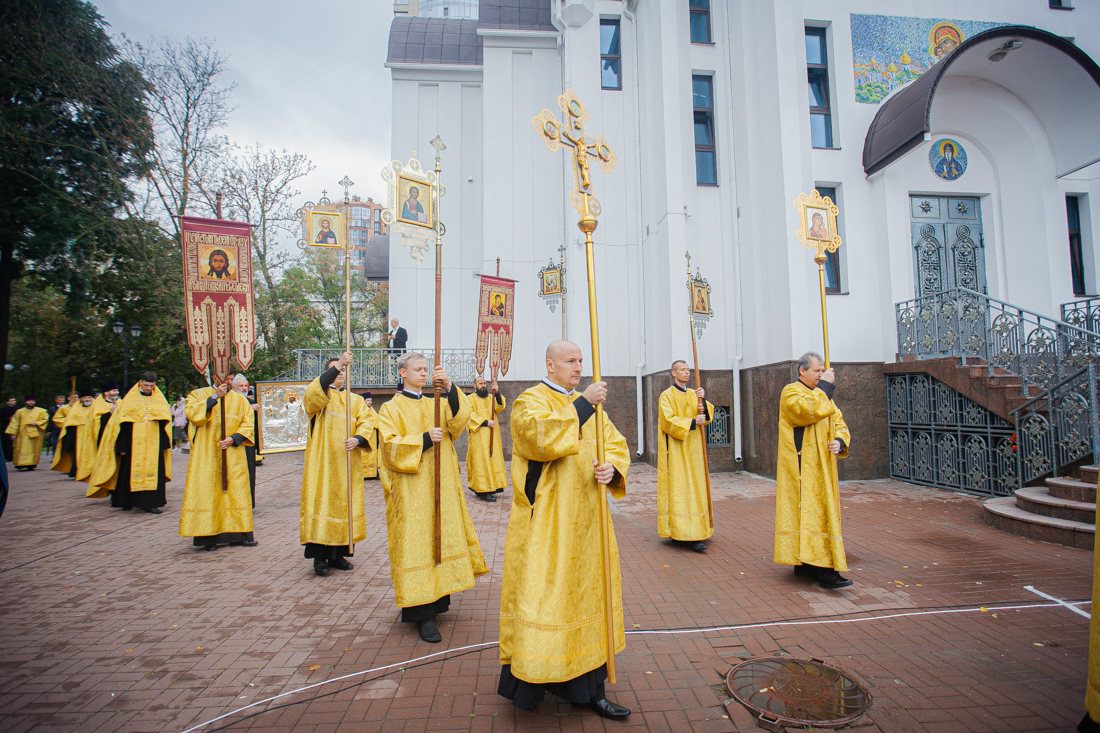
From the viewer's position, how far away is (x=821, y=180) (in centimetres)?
1156

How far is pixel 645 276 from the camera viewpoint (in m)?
15.3

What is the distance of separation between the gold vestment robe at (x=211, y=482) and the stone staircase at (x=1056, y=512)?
940 centimetres

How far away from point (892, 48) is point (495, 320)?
34.8 feet

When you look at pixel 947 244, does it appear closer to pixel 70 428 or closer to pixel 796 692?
pixel 796 692

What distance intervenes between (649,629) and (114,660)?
3.76 m

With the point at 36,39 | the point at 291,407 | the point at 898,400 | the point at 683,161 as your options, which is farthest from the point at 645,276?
the point at 36,39

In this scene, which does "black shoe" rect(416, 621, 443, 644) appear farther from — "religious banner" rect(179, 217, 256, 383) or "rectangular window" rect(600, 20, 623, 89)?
"rectangular window" rect(600, 20, 623, 89)

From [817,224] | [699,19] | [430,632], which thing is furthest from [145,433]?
[699,19]

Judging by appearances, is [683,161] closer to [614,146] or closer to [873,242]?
[614,146]

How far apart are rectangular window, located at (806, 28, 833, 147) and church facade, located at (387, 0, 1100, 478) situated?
0.13 feet

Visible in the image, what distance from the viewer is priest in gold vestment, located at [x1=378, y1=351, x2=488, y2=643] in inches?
163

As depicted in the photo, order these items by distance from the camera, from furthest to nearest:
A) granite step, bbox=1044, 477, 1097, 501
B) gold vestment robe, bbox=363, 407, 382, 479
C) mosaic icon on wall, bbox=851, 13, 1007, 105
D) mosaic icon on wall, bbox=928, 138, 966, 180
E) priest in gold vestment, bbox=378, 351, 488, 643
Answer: mosaic icon on wall, bbox=928, 138, 966, 180 < mosaic icon on wall, bbox=851, 13, 1007, 105 < granite step, bbox=1044, 477, 1097, 501 < gold vestment robe, bbox=363, 407, 382, 479 < priest in gold vestment, bbox=378, 351, 488, 643

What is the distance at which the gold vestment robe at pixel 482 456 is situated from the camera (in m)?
10.0

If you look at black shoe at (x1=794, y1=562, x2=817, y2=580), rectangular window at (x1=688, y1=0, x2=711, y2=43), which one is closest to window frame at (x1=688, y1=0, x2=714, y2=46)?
rectangular window at (x1=688, y1=0, x2=711, y2=43)
